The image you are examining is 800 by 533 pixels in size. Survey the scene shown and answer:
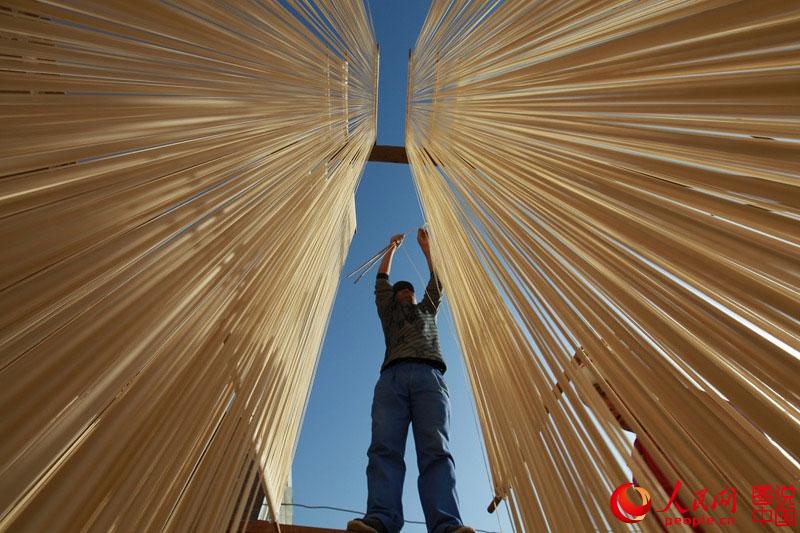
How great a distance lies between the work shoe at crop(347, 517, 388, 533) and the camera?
3.99 ft

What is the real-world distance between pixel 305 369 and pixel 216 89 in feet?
3.07

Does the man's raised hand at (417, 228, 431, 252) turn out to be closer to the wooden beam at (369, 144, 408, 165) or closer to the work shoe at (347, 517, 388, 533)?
the wooden beam at (369, 144, 408, 165)

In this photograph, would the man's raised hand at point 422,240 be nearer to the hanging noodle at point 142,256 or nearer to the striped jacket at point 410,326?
the striped jacket at point 410,326

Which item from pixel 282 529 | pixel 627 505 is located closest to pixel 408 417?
pixel 282 529

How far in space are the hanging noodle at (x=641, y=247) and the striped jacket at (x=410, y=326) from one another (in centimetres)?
89

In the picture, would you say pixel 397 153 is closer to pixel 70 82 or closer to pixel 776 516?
pixel 70 82

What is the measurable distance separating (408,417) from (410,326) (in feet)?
1.52

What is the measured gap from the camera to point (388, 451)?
1.59 metres

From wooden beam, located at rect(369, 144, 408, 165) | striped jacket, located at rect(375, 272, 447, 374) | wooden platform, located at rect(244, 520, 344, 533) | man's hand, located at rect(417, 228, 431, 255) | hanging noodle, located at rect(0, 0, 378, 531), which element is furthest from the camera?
wooden beam, located at rect(369, 144, 408, 165)

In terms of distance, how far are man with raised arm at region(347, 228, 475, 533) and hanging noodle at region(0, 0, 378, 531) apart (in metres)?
0.40

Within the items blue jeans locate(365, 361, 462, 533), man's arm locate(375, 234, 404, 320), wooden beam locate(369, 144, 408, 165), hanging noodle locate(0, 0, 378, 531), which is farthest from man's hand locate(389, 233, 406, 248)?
hanging noodle locate(0, 0, 378, 531)

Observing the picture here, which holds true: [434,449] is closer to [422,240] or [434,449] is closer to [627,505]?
[627,505]

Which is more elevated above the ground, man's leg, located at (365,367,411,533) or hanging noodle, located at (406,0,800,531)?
hanging noodle, located at (406,0,800,531)

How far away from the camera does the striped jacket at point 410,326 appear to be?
6.59 feet
